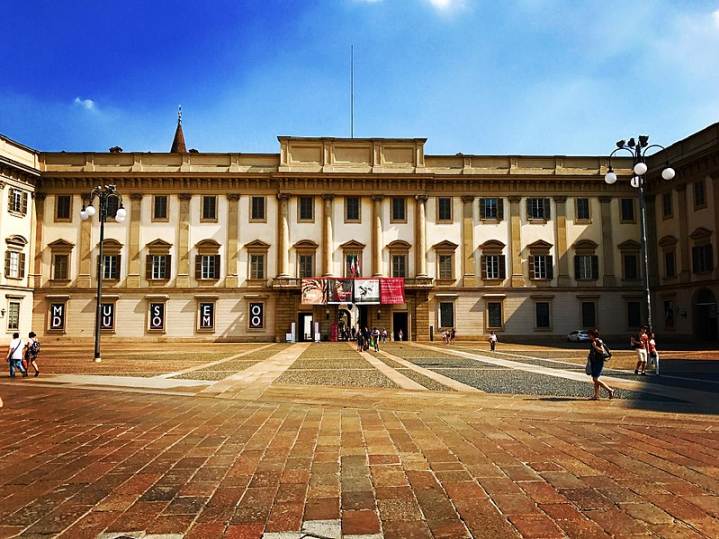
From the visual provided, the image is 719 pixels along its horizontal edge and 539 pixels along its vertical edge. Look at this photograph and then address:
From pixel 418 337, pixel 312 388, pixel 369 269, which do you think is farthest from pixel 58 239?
pixel 312 388

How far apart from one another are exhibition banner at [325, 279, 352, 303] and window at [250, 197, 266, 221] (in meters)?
7.34

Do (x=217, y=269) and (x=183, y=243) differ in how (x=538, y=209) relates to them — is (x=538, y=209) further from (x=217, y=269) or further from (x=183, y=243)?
(x=183, y=243)

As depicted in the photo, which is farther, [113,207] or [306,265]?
[306,265]

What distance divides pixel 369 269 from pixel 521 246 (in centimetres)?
1222

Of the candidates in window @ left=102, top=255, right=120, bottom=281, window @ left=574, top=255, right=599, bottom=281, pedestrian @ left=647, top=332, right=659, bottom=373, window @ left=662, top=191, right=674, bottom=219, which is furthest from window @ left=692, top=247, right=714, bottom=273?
window @ left=102, top=255, right=120, bottom=281

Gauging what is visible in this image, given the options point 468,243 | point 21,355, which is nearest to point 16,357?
point 21,355

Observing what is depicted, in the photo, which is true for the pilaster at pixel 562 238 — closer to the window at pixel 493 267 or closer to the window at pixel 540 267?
the window at pixel 540 267

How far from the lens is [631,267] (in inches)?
1570

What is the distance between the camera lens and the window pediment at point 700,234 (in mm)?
33312

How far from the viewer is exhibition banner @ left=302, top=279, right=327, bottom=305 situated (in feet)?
124

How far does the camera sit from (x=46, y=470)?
5.08 meters

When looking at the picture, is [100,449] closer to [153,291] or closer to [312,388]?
[312,388]

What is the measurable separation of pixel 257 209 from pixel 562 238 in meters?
24.2

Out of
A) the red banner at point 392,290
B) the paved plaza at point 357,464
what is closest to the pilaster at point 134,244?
the red banner at point 392,290
